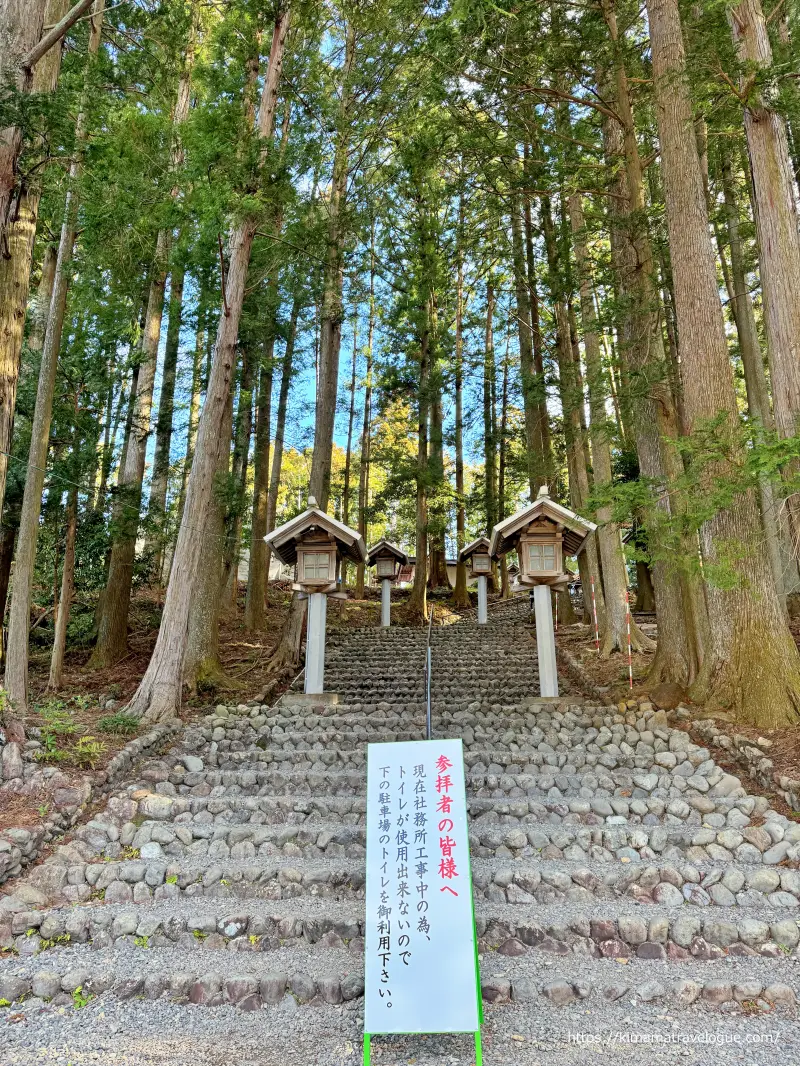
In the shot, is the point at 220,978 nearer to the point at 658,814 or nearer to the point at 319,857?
the point at 319,857

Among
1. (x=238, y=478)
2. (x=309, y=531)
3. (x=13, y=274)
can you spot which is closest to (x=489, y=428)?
(x=238, y=478)

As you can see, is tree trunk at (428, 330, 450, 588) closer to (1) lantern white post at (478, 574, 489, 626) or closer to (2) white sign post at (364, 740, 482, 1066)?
(1) lantern white post at (478, 574, 489, 626)

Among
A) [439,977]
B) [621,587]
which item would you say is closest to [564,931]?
[439,977]

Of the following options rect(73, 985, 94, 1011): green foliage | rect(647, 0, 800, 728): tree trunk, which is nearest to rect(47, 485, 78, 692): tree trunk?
rect(73, 985, 94, 1011): green foliage

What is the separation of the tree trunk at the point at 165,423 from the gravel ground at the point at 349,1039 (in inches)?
308

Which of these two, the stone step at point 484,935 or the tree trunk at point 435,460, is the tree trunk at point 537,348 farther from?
the stone step at point 484,935

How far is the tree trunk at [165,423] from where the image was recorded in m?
10.1

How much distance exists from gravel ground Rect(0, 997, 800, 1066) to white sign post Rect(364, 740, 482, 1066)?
37cm

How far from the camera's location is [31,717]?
587 centimetres

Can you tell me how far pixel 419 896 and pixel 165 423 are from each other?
9.89 m

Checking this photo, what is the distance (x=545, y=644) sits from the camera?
7.76 m

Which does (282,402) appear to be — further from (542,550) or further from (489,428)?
(542,550)

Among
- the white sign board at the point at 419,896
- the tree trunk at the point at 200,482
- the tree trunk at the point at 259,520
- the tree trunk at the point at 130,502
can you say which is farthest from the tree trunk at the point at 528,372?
the white sign board at the point at 419,896

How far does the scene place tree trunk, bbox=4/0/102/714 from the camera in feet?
20.5
